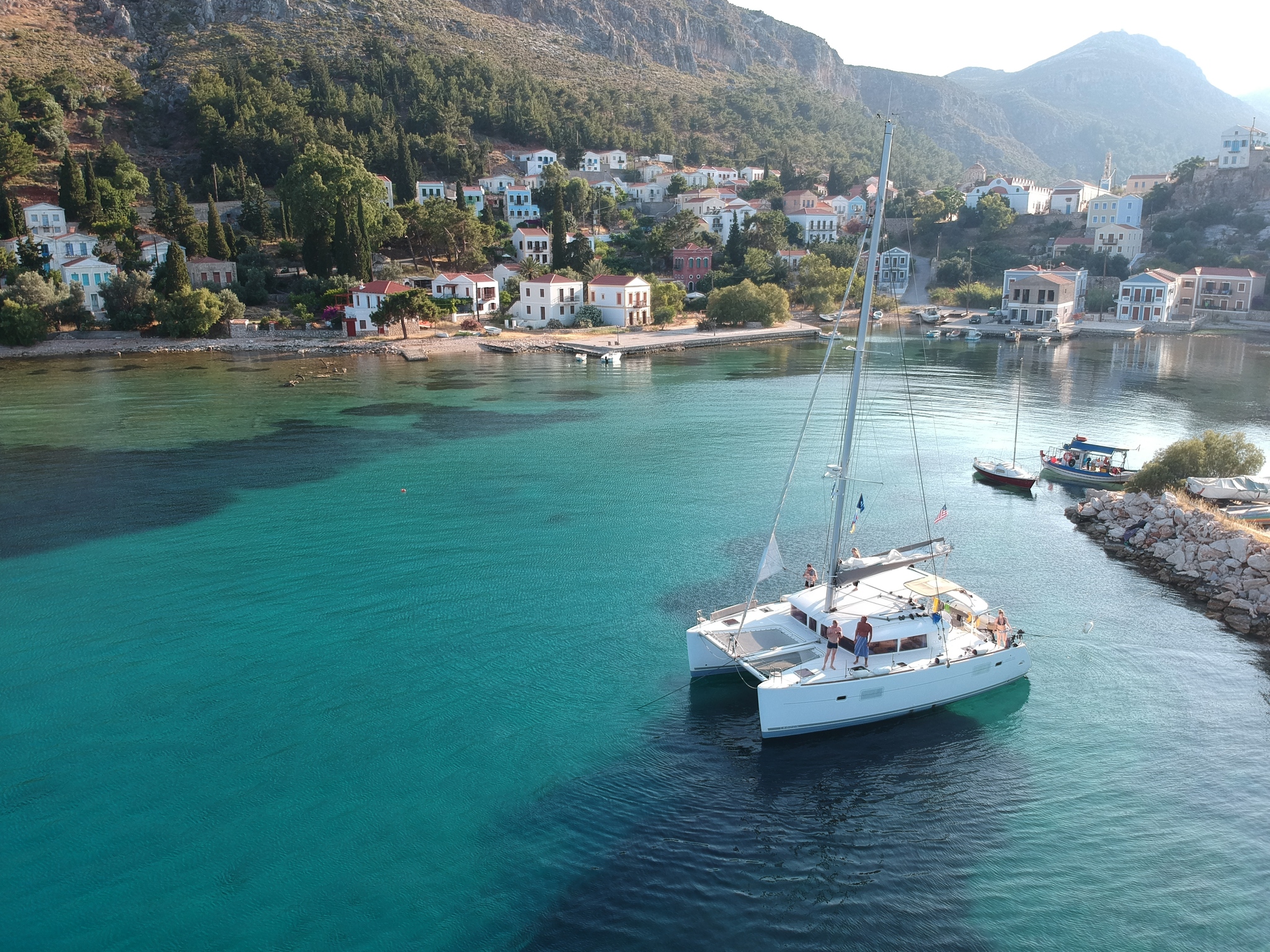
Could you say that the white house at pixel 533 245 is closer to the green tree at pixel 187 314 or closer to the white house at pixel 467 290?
the white house at pixel 467 290

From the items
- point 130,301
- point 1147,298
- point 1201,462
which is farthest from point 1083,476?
point 130,301

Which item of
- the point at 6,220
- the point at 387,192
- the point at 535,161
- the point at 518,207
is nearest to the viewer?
the point at 6,220

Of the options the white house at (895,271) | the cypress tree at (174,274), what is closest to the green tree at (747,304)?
the white house at (895,271)

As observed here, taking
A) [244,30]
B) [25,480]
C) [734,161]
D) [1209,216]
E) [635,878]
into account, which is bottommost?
[635,878]

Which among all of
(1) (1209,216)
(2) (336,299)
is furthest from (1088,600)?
(1) (1209,216)

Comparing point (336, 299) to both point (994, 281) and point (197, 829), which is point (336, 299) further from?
point (994, 281)

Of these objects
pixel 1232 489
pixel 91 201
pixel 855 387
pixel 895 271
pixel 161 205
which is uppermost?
pixel 161 205

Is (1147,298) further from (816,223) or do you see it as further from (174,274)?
(174,274)
